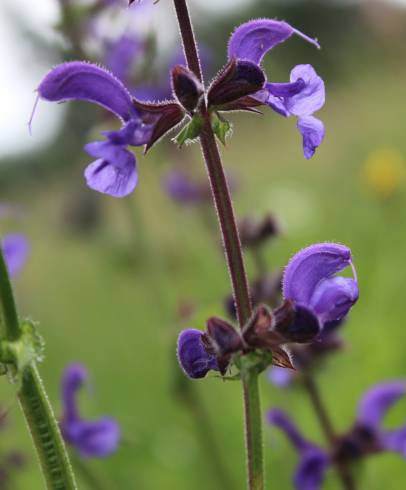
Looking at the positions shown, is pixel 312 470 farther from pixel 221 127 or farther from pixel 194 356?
pixel 221 127

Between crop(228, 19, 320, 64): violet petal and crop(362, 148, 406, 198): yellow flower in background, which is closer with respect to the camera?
crop(228, 19, 320, 64): violet petal

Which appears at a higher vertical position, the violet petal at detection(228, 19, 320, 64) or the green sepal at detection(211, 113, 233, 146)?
the violet petal at detection(228, 19, 320, 64)

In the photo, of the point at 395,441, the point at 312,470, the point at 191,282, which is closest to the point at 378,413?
the point at 395,441

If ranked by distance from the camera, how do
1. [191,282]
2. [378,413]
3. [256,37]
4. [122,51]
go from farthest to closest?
[191,282], [122,51], [378,413], [256,37]

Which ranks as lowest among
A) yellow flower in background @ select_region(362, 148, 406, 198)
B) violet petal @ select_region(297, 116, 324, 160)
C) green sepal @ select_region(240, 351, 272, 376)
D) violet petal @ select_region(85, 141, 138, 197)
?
green sepal @ select_region(240, 351, 272, 376)

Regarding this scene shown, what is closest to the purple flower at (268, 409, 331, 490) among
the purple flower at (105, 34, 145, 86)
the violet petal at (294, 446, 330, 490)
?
the violet petal at (294, 446, 330, 490)

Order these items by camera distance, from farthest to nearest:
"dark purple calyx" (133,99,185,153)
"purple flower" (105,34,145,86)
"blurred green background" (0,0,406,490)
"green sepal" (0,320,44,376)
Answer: "blurred green background" (0,0,406,490)
"purple flower" (105,34,145,86)
"dark purple calyx" (133,99,185,153)
"green sepal" (0,320,44,376)

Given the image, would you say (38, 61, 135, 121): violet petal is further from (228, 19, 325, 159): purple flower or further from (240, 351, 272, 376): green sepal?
(240, 351, 272, 376): green sepal

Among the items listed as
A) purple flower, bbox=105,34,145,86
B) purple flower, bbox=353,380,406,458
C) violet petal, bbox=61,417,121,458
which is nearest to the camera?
violet petal, bbox=61,417,121,458
